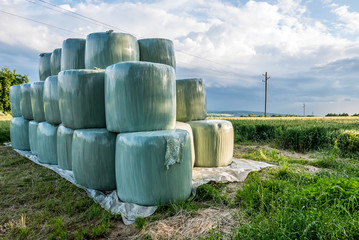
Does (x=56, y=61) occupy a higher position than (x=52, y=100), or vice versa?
(x=56, y=61)

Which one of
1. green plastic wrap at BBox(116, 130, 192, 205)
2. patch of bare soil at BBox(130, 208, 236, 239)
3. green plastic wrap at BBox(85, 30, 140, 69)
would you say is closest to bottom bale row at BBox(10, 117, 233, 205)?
green plastic wrap at BBox(116, 130, 192, 205)

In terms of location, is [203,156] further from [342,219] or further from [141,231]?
[342,219]

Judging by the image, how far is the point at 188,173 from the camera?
2225mm

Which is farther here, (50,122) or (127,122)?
(50,122)

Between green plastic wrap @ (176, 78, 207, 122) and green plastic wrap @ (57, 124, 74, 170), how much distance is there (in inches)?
58.8

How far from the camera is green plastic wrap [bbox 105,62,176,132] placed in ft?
7.25

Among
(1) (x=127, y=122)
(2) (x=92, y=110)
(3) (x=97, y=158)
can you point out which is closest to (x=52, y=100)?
(2) (x=92, y=110)

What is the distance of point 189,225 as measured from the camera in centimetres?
177

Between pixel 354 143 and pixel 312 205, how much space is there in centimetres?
387

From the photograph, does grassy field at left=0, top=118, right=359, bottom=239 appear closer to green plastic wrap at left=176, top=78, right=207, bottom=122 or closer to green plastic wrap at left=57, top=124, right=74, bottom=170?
green plastic wrap at left=57, top=124, right=74, bottom=170

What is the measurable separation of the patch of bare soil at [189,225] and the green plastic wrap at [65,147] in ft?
5.82

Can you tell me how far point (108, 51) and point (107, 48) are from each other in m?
0.04

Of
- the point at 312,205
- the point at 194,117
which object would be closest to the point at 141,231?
the point at 312,205

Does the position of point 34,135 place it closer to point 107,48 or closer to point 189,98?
point 107,48
